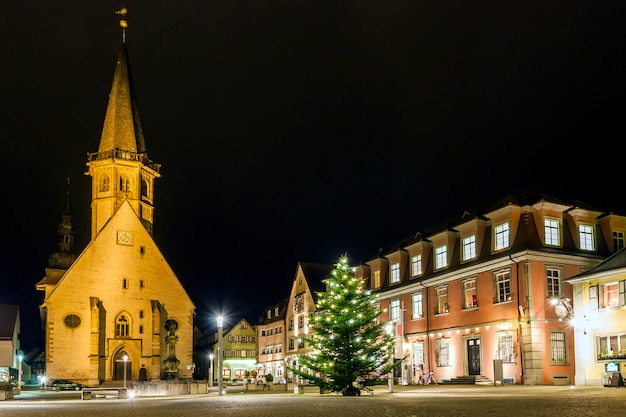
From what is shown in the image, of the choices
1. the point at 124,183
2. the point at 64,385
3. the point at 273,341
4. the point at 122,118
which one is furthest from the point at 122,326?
the point at 122,118

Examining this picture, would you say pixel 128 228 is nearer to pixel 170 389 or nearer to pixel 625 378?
pixel 170 389

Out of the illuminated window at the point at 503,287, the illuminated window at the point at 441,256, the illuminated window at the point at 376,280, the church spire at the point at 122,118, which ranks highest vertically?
the church spire at the point at 122,118

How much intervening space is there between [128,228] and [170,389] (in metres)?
35.4

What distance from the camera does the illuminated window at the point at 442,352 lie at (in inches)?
1753

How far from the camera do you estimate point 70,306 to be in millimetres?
67000

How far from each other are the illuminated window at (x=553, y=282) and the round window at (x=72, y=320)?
45.0 metres

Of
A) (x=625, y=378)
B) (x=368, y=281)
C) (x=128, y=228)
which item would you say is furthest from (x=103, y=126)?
(x=625, y=378)

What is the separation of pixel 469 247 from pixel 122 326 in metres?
→ 38.6

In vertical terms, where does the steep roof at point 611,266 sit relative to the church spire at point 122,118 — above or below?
below

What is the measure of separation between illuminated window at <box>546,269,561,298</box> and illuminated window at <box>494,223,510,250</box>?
2.82 meters

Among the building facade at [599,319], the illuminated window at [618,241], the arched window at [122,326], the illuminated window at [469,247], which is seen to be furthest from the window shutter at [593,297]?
the arched window at [122,326]

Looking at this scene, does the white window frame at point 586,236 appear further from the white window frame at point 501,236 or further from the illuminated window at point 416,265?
the illuminated window at point 416,265

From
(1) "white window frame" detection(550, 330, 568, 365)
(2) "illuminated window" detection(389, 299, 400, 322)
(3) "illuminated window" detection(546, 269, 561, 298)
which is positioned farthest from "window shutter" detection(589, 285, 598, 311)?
(2) "illuminated window" detection(389, 299, 400, 322)

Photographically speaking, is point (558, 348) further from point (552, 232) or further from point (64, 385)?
point (64, 385)
